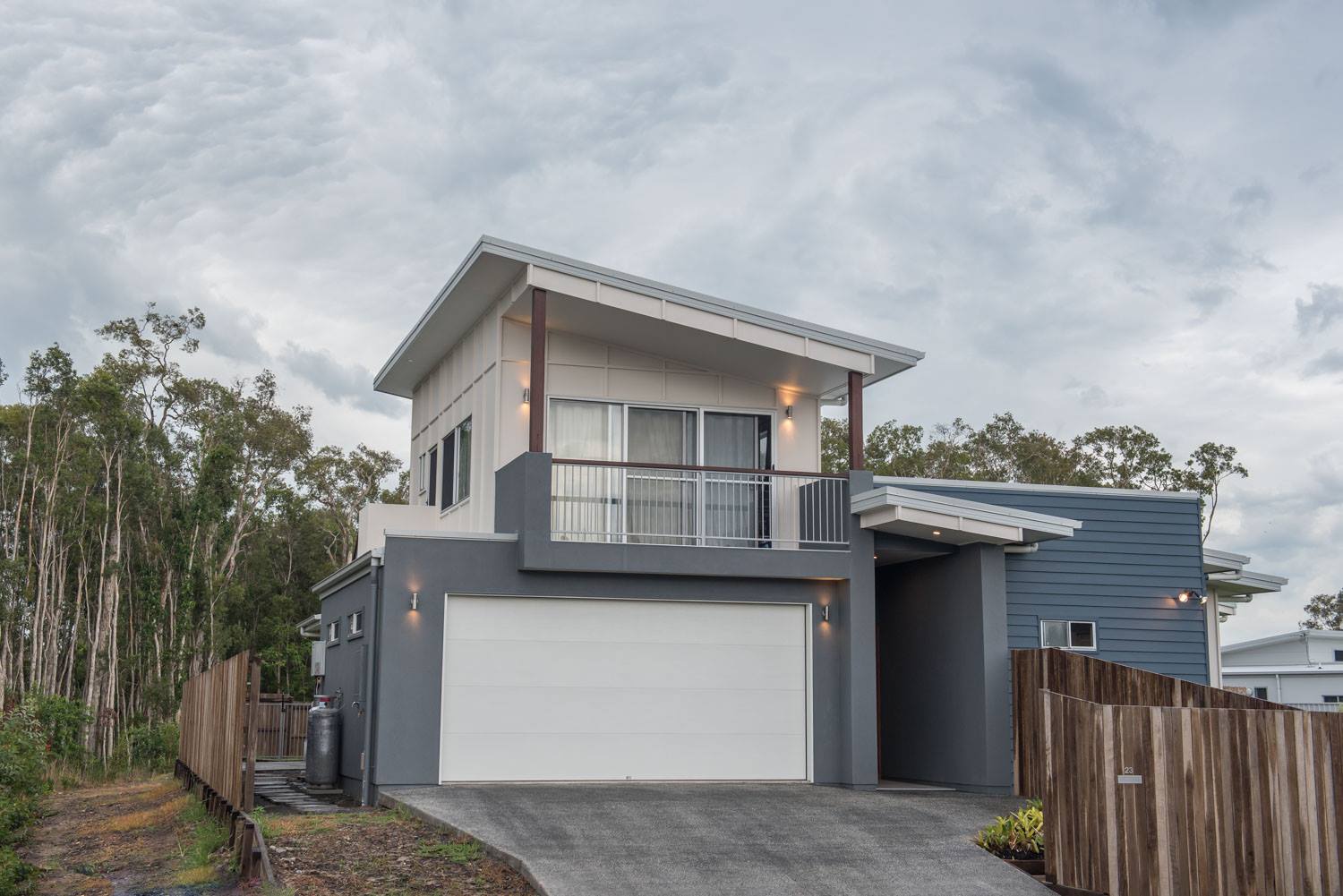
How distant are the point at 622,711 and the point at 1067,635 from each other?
5.50 metres

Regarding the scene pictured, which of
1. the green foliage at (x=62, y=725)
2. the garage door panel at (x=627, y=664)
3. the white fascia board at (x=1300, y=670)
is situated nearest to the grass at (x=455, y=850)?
the garage door panel at (x=627, y=664)

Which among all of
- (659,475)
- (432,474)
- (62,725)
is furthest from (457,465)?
(62,725)

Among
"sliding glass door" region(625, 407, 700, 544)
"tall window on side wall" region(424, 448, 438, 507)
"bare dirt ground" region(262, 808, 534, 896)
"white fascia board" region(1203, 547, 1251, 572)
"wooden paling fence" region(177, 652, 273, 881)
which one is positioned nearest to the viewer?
"bare dirt ground" region(262, 808, 534, 896)

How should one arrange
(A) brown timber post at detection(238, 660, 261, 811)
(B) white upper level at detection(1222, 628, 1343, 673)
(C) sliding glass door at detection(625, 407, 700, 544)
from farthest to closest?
1. (B) white upper level at detection(1222, 628, 1343, 673)
2. (C) sliding glass door at detection(625, 407, 700, 544)
3. (A) brown timber post at detection(238, 660, 261, 811)

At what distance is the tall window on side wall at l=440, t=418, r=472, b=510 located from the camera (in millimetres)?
16758

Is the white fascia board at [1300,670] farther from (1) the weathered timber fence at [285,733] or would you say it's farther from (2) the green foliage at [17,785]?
(2) the green foliage at [17,785]

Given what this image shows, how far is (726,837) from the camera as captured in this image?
10.2 metres

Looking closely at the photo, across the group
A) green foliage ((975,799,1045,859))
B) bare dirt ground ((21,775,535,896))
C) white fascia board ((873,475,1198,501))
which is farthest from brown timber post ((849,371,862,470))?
bare dirt ground ((21,775,535,896))

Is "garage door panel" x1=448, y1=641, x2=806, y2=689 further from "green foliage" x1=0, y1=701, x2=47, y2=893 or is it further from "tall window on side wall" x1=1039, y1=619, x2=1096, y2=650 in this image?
"green foliage" x1=0, y1=701, x2=47, y2=893

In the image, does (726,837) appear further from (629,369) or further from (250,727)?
(629,369)

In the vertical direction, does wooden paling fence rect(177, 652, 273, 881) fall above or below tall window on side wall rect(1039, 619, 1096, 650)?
below

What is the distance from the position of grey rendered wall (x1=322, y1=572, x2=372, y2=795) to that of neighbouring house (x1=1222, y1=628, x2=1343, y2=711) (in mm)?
21495

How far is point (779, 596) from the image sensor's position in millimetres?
14352

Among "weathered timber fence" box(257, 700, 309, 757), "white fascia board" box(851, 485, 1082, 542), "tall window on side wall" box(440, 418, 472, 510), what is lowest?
"weathered timber fence" box(257, 700, 309, 757)
